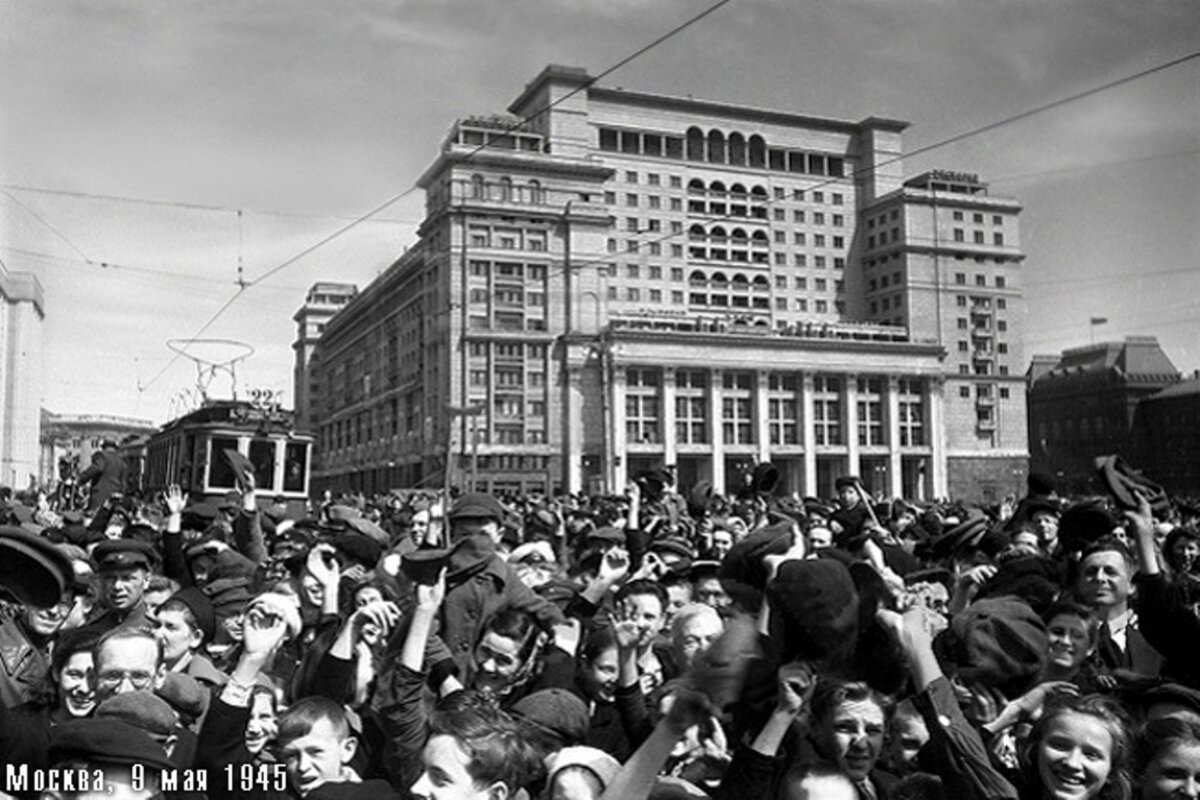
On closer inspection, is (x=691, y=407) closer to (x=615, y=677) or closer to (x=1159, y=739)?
(x=615, y=677)

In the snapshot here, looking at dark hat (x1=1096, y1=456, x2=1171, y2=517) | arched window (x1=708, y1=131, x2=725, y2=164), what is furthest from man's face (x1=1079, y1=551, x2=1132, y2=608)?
arched window (x1=708, y1=131, x2=725, y2=164)

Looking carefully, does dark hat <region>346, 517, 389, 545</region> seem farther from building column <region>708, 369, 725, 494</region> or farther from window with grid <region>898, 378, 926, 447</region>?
window with grid <region>898, 378, 926, 447</region>

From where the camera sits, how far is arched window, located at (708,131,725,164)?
320 ft

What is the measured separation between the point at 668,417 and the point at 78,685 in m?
77.7

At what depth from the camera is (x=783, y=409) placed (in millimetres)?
87125

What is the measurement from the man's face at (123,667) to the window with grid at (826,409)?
84.8 m

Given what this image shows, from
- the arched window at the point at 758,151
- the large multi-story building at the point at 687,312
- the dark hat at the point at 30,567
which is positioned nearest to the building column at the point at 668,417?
the large multi-story building at the point at 687,312

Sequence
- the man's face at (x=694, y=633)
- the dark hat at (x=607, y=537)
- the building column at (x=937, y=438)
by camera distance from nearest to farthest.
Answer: the man's face at (x=694, y=633)
the dark hat at (x=607, y=537)
the building column at (x=937, y=438)

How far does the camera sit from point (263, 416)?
70.1 ft

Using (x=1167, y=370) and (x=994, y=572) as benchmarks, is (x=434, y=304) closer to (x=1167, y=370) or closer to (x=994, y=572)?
(x=1167, y=370)

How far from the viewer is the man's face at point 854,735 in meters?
3.62

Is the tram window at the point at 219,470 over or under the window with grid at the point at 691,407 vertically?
under

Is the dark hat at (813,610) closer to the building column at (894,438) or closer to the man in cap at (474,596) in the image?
the man in cap at (474,596)

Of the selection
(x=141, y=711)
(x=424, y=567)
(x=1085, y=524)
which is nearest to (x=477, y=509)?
(x=424, y=567)
